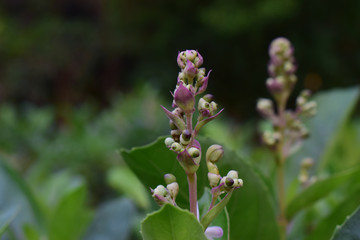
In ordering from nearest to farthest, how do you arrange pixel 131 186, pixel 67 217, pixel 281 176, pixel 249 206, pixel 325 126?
pixel 249 206 → pixel 281 176 → pixel 67 217 → pixel 325 126 → pixel 131 186

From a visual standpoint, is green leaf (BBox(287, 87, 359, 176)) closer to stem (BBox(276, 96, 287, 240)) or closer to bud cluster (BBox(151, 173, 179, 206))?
stem (BBox(276, 96, 287, 240))

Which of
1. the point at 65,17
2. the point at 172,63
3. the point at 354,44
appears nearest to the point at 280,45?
the point at 172,63

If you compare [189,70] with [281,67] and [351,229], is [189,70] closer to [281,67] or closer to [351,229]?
[351,229]

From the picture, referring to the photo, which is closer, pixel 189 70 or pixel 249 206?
pixel 189 70

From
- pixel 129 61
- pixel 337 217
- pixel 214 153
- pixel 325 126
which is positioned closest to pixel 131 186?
pixel 325 126

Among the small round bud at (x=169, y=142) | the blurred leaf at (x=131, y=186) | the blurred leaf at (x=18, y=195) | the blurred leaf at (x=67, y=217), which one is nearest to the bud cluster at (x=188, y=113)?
the small round bud at (x=169, y=142)

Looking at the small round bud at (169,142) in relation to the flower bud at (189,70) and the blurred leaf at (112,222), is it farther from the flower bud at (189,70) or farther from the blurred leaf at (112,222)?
the blurred leaf at (112,222)
